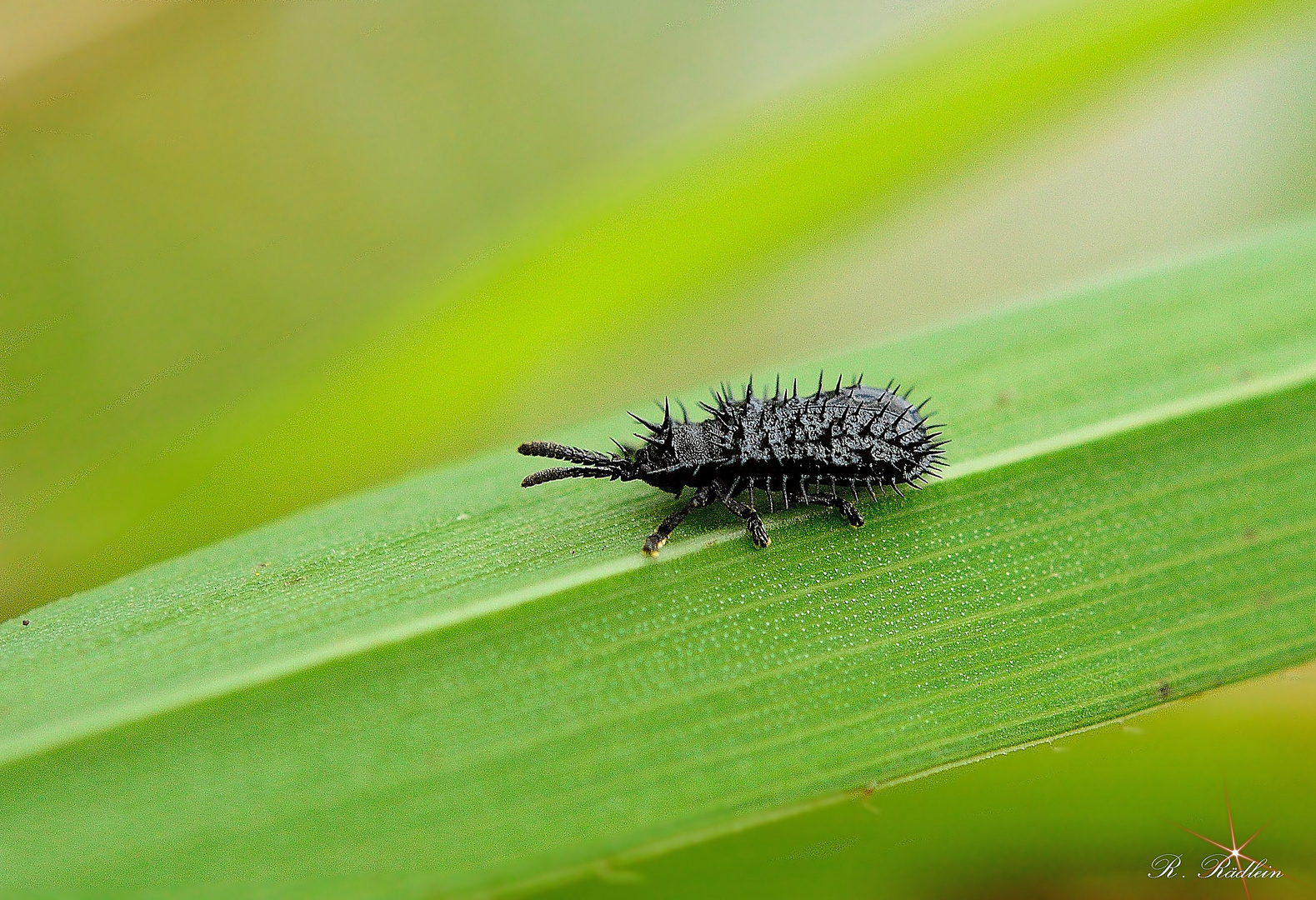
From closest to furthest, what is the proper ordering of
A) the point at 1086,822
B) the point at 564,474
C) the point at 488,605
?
the point at 488,605 → the point at 1086,822 → the point at 564,474

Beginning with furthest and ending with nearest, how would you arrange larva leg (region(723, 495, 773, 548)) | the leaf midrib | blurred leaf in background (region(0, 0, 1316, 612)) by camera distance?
blurred leaf in background (region(0, 0, 1316, 612)) → larva leg (region(723, 495, 773, 548)) → the leaf midrib

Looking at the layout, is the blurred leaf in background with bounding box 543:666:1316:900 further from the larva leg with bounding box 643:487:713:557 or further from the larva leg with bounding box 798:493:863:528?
the larva leg with bounding box 643:487:713:557

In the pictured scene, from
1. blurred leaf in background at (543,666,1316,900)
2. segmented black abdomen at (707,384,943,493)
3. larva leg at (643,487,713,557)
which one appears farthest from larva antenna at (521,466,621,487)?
blurred leaf in background at (543,666,1316,900)

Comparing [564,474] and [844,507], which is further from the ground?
[564,474]

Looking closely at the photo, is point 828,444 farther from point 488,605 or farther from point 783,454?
point 488,605

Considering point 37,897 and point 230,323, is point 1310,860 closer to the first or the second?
point 37,897

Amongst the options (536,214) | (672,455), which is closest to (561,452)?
(672,455)
